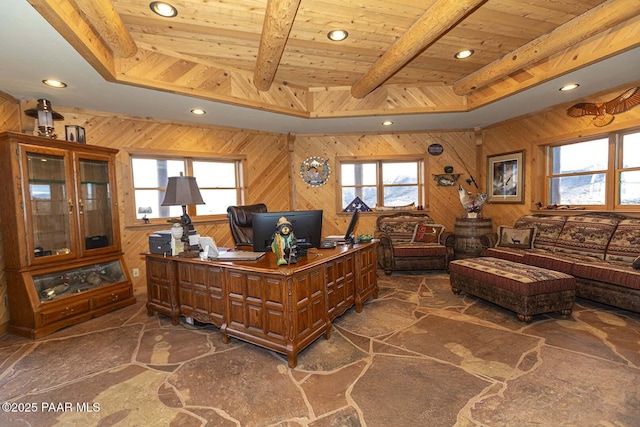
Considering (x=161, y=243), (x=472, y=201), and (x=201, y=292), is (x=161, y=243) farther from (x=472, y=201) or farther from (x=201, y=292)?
(x=472, y=201)

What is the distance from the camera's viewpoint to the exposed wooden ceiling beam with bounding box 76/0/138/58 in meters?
1.88

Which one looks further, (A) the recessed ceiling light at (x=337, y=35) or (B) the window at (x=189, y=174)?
(B) the window at (x=189, y=174)

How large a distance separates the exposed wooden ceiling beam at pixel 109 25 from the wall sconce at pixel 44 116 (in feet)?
4.23

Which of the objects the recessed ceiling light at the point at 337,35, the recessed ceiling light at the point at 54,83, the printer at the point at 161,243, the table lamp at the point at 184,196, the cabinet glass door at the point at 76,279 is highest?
the recessed ceiling light at the point at 337,35

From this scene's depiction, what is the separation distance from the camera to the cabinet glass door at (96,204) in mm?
3242

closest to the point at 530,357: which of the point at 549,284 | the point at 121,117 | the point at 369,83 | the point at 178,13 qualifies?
the point at 549,284

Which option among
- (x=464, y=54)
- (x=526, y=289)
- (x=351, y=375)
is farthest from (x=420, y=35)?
(x=351, y=375)

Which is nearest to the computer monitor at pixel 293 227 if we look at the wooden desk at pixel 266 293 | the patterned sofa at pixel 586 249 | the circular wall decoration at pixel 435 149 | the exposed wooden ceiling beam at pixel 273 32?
the wooden desk at pixel 266 293

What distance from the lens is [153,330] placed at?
9.20 ft

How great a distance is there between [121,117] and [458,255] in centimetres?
537

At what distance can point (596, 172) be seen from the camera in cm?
384

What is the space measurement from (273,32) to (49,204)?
296cm

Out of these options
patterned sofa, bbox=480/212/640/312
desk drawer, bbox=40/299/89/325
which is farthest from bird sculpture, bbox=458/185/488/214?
desk drawer, bbox=40/299/89/325

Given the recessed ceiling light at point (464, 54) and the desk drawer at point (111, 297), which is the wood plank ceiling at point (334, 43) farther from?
the desk drawer at point (111, 297)
